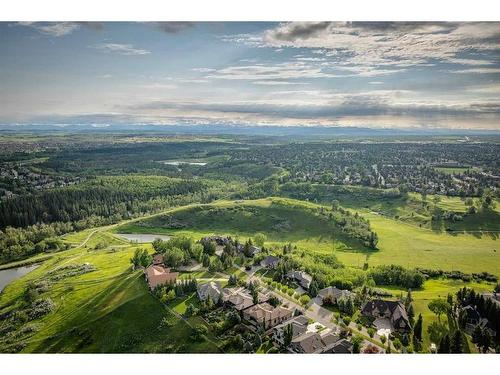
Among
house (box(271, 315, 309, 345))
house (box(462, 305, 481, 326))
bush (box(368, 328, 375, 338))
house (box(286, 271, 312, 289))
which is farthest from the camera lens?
house (box(286, 271, 312, 289))

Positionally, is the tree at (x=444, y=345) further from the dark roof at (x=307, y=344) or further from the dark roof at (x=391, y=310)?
the dark roof at (x=307, y=344)

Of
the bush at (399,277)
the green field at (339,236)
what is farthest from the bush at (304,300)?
the green field at (339,236)

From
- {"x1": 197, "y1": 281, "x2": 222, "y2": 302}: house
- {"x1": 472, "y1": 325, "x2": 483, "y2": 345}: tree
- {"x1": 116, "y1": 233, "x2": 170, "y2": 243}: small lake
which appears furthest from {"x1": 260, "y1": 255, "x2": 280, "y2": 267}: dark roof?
{"x1": 116, "y1": 233, "x2": 170, "y2": 243}: small lake

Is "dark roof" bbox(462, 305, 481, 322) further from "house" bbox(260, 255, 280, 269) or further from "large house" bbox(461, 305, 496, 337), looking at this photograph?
"house" bbox(260, 255, 280, 269)

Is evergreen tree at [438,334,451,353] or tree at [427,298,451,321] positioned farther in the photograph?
tree at [427,298,451,321]

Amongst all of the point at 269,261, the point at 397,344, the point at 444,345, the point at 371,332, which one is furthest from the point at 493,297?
the point at 269,261

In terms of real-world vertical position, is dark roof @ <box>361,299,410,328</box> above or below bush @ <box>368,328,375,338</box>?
above

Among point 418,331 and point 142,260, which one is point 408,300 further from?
point 142,260
